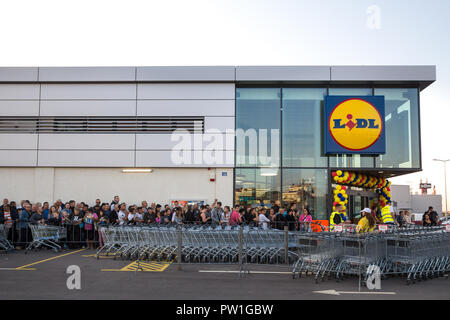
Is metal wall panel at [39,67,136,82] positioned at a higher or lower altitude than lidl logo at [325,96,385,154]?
higher

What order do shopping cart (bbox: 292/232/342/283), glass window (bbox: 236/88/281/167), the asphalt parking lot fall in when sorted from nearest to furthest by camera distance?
1. the asphalt parking lot
2. shopping cart (bbox: 292/232/342/283)
3. glass window (bbox: 236/88/281/167)

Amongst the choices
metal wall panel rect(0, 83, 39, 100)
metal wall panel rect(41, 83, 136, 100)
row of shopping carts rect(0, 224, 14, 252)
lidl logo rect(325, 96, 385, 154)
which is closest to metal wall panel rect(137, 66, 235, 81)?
metal wall panel rect(41, 83, 136, 100)

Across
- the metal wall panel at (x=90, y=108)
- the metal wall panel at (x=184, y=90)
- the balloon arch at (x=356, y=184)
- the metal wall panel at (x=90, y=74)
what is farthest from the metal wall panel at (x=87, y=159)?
the balloon arch at (x=356, y=184)

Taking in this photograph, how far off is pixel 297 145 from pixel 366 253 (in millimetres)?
10655

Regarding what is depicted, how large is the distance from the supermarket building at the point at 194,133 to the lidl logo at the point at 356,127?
1.52 ft

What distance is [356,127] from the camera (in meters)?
19.1

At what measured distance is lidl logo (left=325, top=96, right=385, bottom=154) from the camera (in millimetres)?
19109

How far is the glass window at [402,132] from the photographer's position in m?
19.4

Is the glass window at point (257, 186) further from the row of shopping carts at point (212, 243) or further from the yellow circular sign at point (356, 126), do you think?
the row of shopping carts at point (212, 243)

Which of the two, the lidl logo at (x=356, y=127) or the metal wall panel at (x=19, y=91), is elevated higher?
the metal wall panel at (x=19, y=91)

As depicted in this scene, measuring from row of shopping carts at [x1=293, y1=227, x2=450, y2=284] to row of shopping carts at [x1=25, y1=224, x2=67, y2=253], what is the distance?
966 centimetres

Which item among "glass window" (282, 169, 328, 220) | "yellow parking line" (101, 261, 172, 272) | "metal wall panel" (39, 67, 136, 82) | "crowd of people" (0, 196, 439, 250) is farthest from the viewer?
"metal wall panel" (39, 67, 136, 82)

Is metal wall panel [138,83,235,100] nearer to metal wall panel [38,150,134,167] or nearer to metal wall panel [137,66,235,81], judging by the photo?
metal wall panel [137,66,235,81]

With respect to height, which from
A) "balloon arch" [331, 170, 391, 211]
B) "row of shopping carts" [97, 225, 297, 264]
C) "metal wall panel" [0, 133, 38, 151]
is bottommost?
"row of shopping carts" [97, 225, 297, 264]
